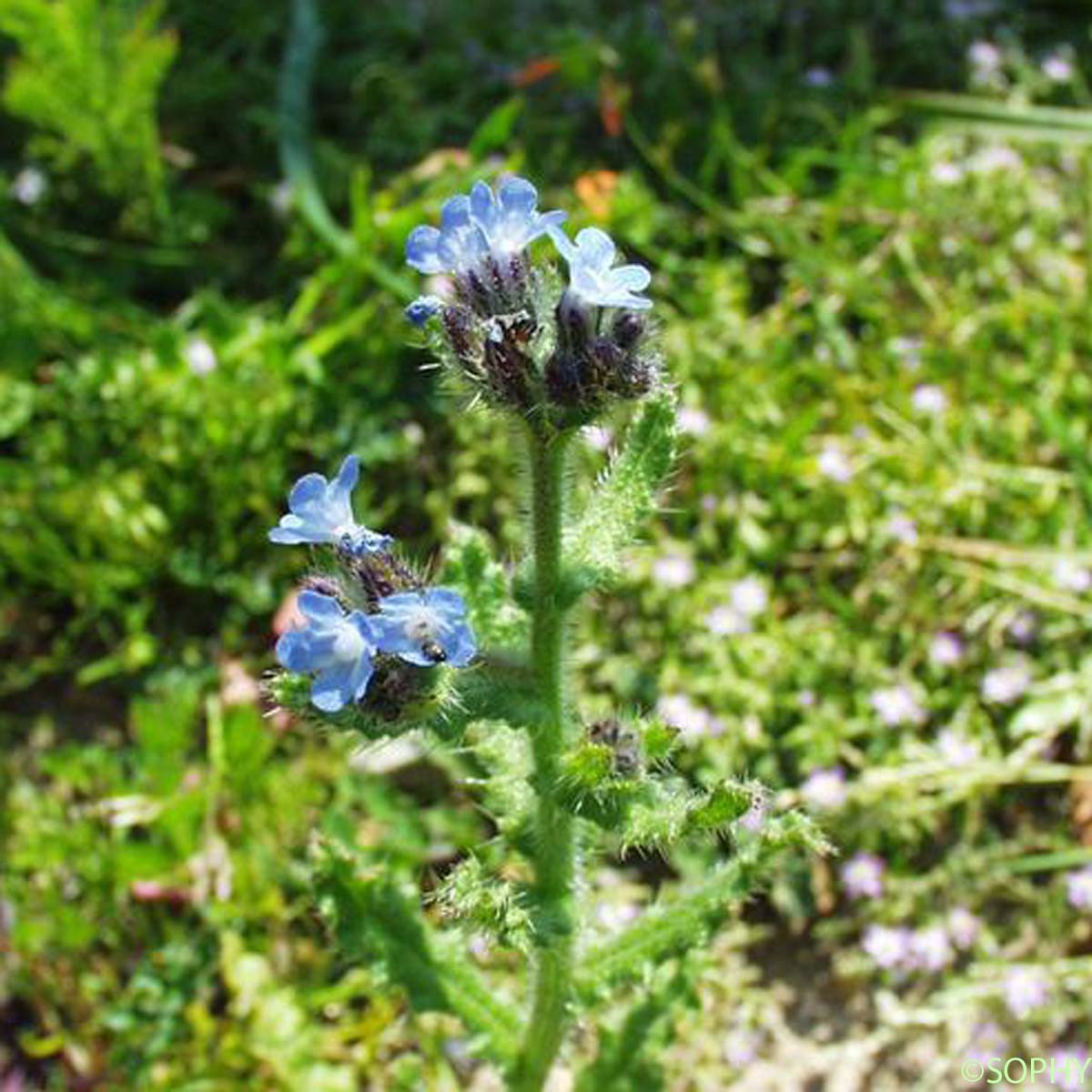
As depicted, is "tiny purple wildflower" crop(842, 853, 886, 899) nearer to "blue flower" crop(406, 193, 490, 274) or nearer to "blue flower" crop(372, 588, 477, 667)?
"blue flower" crop(372, 588, 477, 667)

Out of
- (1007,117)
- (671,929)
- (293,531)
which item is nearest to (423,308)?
(293,531)

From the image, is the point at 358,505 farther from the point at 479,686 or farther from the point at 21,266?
the point at 479,686

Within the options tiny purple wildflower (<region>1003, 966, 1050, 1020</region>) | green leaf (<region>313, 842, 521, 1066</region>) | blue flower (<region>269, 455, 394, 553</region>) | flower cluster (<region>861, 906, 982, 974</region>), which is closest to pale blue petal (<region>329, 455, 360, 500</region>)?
blue flower (<region>269, 455, 394, 553</region>)

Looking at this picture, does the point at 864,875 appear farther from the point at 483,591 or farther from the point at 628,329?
the point at 628,329

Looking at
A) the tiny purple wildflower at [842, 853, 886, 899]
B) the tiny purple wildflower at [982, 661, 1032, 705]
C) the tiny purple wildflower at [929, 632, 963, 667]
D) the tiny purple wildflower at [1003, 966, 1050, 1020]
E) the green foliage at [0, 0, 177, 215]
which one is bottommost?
the tiny purple wildflower at [1003, 966, 1050, 1020]

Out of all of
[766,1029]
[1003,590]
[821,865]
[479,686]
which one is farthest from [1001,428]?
[479,686]

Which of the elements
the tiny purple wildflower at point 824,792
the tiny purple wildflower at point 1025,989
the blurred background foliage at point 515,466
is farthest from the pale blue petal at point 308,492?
the tiny purple wildflower at point 1025,989

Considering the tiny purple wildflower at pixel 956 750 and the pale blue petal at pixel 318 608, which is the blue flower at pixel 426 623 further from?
the tiny purple wildflower at pixel 956 750
